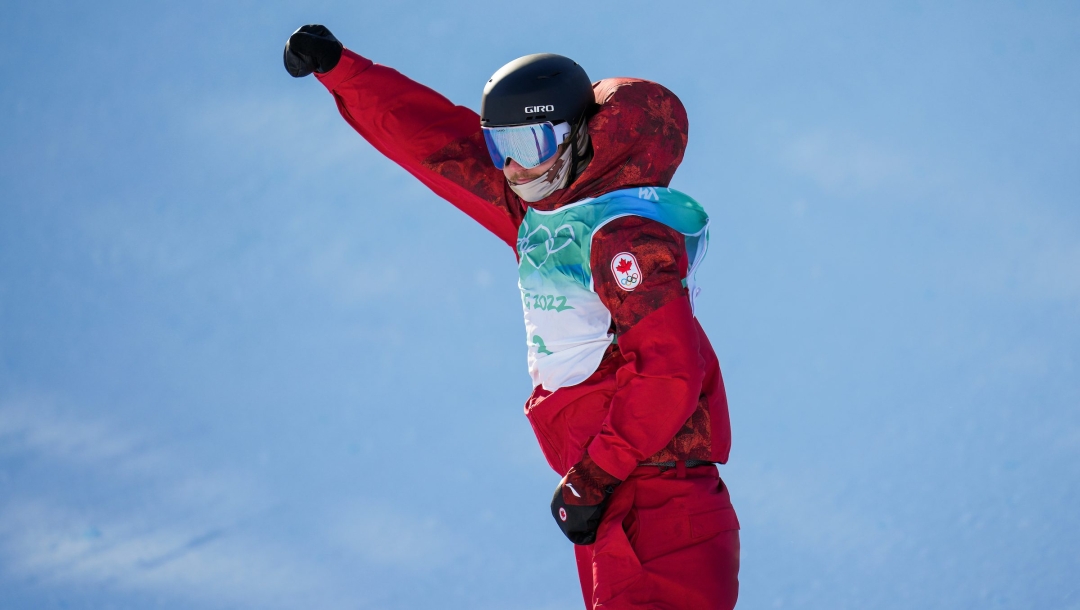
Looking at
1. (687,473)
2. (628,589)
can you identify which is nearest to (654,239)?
(687,473)

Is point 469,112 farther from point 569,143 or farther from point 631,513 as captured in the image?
point 631,513

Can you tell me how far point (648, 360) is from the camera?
298cm

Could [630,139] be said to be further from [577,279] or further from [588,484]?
[588,484]

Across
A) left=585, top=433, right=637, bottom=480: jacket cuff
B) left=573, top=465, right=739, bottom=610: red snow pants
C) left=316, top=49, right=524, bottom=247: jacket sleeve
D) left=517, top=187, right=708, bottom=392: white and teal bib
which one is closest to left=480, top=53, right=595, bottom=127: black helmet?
left=517, top=187, right=708, bottom=392: white and teal bib

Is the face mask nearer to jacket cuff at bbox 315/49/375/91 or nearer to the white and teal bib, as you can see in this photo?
the white and teal bib

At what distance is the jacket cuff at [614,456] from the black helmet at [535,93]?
876 millimetres

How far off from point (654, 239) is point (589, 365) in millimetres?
394

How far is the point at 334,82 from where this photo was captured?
3533mm

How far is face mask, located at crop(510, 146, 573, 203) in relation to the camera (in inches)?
128

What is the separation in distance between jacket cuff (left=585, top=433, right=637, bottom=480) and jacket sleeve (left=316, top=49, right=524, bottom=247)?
2.79 feet

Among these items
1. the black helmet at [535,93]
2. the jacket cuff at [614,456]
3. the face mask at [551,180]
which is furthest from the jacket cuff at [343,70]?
the jacket cuff at [614,456]

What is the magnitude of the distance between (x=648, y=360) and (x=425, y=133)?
1.12 metres

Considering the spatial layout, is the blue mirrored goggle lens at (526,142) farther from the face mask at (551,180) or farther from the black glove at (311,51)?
the black glove at (311,51)

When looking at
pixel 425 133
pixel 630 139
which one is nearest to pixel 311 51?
pixel 425 133
